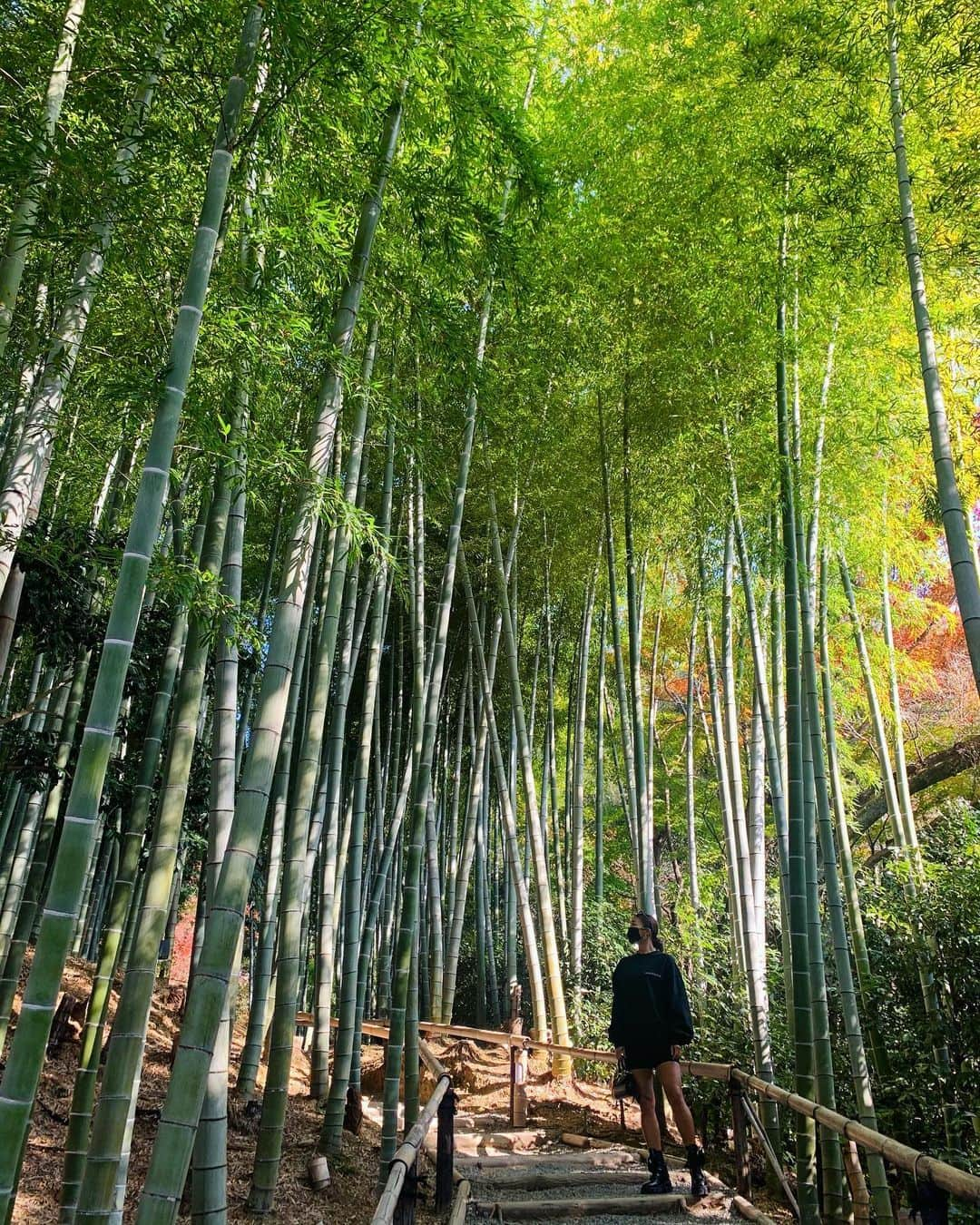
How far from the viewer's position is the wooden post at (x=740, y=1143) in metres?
3.46

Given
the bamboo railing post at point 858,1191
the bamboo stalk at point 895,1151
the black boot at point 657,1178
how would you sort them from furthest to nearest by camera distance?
the black boot at point 657,1178 < the bamboo railing post at point 858,1191 < the bamboo stalk at point 895,1151

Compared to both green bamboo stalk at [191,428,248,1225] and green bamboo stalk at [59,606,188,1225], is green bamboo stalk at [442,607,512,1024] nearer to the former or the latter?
green bamboo stalk at [59,606,188,1225]

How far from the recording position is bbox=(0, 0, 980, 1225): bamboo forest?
2.35m

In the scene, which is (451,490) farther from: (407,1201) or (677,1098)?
(407,1201)

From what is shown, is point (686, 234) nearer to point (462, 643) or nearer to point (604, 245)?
point (604, 245)

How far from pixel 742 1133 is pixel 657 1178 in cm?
65

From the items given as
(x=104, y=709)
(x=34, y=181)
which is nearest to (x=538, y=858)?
(x=104, y=709)

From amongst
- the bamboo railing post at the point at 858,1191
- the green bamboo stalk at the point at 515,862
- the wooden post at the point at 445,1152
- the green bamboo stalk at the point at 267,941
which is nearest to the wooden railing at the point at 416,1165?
the wooden post at the point at 445,1152

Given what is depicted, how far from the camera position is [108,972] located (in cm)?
304

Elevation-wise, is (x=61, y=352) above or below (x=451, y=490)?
below

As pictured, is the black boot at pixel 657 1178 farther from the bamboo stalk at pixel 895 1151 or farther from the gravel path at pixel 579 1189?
the bamboo stalk at pixel 895 1151

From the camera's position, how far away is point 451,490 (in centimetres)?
544

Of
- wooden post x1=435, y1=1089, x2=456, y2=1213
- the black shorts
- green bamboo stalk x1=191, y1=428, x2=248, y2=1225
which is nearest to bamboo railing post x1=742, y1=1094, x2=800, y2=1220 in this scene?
the black shorts

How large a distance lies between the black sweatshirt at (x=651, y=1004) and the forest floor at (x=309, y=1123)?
1.08 meters
